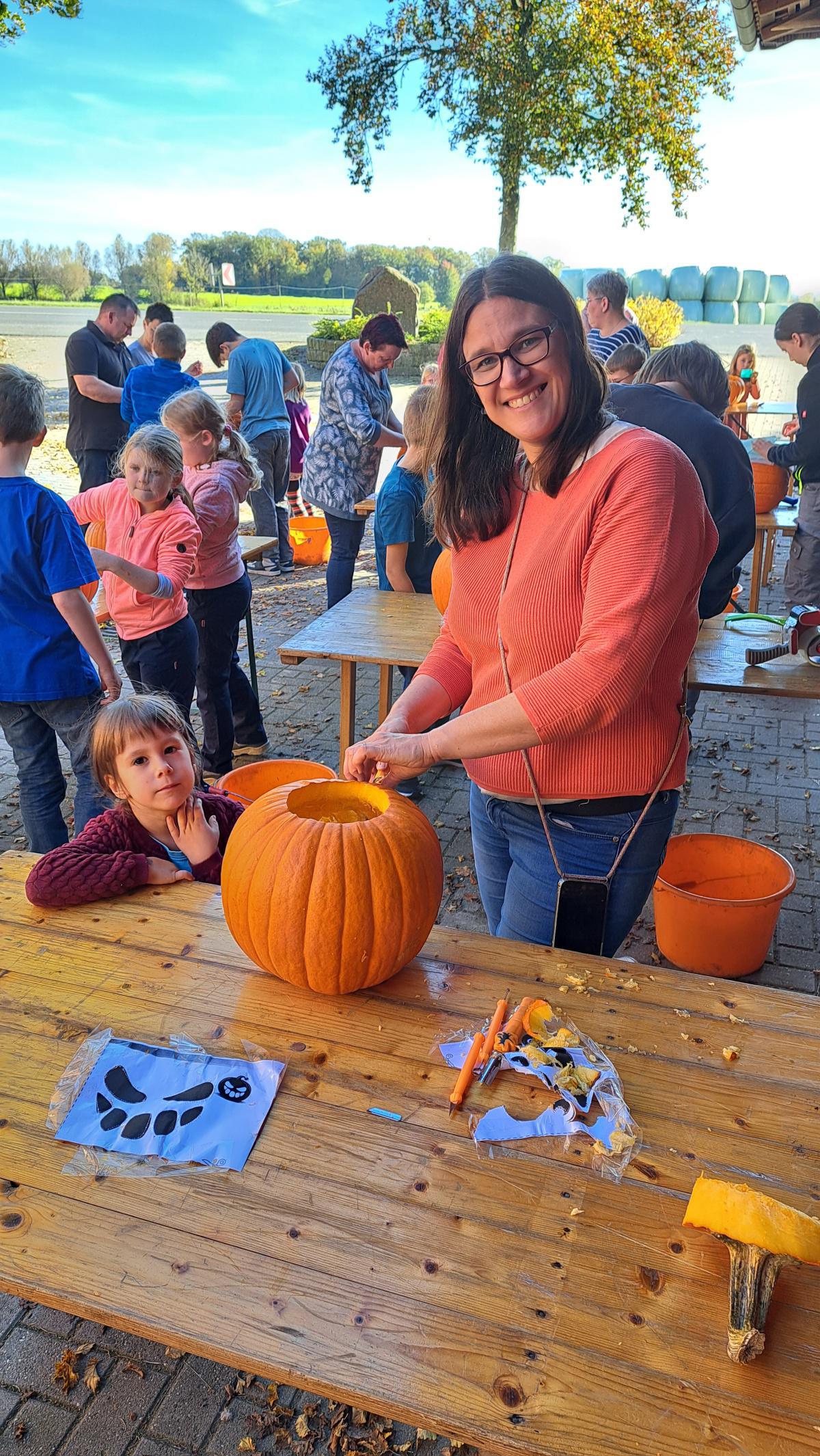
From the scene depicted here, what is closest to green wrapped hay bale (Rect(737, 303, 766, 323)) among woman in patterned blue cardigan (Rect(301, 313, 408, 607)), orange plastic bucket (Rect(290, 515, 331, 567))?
orange plastic bucket (Rect(290, 515, 331, 567))

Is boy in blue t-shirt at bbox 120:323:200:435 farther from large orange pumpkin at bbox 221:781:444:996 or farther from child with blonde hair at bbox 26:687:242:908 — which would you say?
large orange pumpkin at bbox 221:781:444:996

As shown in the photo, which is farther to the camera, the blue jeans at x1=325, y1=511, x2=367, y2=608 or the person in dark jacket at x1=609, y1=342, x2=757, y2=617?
the blue jeans at x1=325, y1=511, x2=367, y2=608

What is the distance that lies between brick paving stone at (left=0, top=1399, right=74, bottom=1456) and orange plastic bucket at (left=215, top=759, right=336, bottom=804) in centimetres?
182

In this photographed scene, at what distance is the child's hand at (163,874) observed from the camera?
6.58ft

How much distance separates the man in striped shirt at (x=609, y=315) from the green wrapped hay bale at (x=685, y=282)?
42.1m

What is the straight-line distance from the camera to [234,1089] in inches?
55.0

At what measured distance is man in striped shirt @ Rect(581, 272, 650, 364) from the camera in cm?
580

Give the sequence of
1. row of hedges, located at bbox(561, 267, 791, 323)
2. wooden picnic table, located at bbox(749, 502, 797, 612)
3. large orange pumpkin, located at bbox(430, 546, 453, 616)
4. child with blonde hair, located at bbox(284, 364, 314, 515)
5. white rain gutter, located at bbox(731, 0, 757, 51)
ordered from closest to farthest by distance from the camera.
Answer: large orange pumpkin, located at bbox(430, 546, 453, 616)
white rain gutter, located at bbox(731, 0, 757, 51)
wooden picnic table, located at bbox(749, 502, 797, 612)
child with blonde hair, located at bbox(284, 364, 314, 515)
row of hedges, located at bbox(561, 267, 791, 323)

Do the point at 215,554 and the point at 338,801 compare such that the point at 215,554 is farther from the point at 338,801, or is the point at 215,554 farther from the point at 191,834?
the point at 338,801

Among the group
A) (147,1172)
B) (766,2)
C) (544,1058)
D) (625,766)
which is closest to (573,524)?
(625,766)

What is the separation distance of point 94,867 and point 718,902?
6.75 feet

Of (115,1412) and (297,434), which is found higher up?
(297,434)

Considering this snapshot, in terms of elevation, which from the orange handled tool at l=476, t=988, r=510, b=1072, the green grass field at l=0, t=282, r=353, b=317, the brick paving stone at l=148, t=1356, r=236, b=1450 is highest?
the green grass field at l=0, t=282, r=353, b=317

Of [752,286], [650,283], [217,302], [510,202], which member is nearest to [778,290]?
[752,286]
